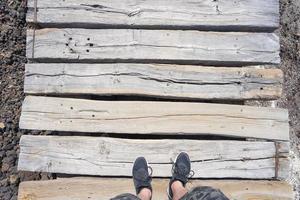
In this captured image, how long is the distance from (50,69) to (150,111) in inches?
27.9

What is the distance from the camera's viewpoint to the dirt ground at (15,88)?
3.48m

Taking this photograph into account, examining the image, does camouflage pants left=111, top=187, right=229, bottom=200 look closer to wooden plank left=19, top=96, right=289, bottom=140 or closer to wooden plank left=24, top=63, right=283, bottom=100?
wooden plank left=19, top=96, right=289, bottom=140

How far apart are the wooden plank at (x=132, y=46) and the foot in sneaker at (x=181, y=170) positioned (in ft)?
2.07

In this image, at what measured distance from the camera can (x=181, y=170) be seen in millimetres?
2969

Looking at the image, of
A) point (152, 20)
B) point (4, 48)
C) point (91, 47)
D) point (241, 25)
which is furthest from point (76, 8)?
point (241, 25)

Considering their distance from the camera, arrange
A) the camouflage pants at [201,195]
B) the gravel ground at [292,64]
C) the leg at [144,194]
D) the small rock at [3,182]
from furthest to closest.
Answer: the gravel ground at [292,64] → the small rock at [3,182] → the leg at [144,194] → the camouflage pants at [201,195]

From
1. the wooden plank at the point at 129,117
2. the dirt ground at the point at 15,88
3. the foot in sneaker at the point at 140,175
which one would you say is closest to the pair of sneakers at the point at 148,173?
the foot in sneaker at the point at 140,175

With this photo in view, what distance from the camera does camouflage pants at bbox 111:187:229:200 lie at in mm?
2904

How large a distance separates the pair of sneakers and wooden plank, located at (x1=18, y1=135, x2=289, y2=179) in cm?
5

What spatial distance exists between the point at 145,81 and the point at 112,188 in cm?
72

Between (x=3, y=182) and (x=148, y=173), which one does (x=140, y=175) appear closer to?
(x=148, y=173)

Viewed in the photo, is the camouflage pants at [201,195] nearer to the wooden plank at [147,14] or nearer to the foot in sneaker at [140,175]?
the foot in sneaker at [140,175]

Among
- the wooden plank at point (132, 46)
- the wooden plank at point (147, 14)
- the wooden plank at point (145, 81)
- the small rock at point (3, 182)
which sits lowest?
the small rock at point (3, 182)

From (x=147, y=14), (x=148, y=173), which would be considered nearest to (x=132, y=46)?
(x=147, y=14)
